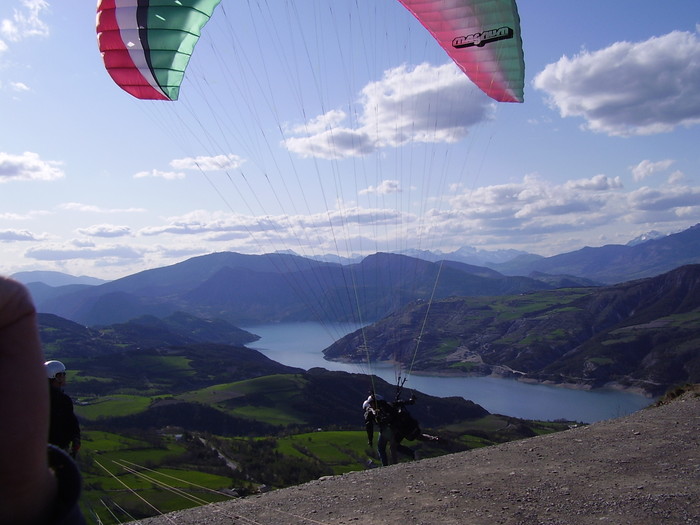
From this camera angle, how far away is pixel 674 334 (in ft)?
298

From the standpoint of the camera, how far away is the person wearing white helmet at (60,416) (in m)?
5.81

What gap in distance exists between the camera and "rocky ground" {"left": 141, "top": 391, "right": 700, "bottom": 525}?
5.78m

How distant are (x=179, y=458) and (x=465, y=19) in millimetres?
32010

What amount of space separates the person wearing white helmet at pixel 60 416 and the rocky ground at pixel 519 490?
1.58 metres

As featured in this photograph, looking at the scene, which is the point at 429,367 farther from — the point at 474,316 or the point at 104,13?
the point at 104,13

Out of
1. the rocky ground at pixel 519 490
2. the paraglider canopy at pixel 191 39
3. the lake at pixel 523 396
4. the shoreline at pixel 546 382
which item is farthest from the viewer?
the shoreline at pixel 546 382

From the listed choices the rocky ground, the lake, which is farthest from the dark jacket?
the lake

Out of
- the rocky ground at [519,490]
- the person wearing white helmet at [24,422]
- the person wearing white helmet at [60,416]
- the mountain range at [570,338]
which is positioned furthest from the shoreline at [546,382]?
the person wearing white helmet at [24,422]

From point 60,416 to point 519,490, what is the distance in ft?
17.9

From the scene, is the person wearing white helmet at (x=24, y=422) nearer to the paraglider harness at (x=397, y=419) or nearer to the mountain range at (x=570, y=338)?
the paraglider harness at (x=397, y=419)

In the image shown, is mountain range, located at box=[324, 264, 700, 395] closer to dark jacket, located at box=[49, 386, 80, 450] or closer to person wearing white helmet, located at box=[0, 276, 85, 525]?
dark jacket, located at box=[49, 386, 80, 450]

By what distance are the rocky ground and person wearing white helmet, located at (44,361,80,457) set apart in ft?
5.19

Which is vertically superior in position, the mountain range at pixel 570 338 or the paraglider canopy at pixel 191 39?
the paraglider canopy at pixel 191 39

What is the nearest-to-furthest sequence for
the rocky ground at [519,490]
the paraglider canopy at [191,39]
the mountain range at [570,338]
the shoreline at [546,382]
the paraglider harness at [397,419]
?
the rocky ground at [519,490]
the paraglider canopy at [191,39]
the paraglider harness at [397,419]
the shoreline at [546,382]
the mountain range at [570,338]
